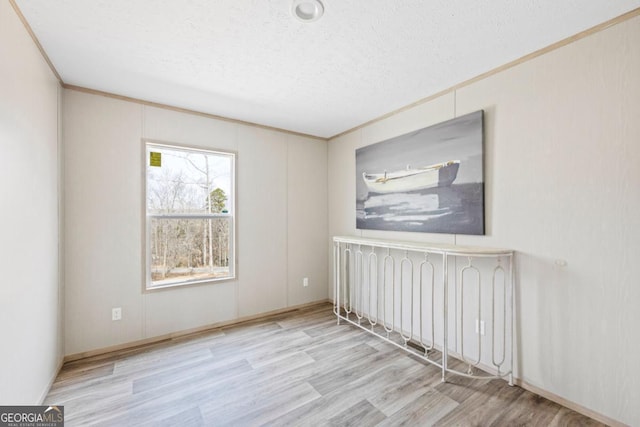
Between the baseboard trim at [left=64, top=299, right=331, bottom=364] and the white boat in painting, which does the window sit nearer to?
the baseboard trim at [left=64, top=299, right=331, bottom=364]

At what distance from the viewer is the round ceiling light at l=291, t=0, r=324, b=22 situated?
1.48 meters

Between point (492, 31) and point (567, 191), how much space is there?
1153 millimetres

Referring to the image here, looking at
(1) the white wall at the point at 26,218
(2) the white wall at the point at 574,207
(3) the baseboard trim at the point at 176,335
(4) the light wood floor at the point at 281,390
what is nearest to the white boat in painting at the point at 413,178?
(2) the white wall at the point at 574,207

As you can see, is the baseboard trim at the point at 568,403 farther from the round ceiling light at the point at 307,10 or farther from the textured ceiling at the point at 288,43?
the round ceiling light at the point at 307,10

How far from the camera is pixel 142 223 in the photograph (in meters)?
2.73

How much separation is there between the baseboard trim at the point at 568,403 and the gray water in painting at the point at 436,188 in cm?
115

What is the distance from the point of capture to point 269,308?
352 cm

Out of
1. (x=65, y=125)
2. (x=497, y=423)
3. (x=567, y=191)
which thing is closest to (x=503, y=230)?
(x=567, y=191)

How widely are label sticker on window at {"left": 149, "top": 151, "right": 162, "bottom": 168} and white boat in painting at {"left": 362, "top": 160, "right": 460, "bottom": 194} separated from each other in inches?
90.3

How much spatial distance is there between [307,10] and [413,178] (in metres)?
1.78

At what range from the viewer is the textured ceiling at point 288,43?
5.03 feet

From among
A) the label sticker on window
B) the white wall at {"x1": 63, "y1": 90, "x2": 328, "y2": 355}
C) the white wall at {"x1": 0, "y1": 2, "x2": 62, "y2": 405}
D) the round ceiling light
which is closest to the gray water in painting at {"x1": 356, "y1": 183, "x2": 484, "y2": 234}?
the white wall at {"x1": 63, "y1": 90, "x2": 328, "y2": 355}

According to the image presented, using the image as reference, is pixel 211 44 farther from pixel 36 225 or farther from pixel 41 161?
pixel 36 225

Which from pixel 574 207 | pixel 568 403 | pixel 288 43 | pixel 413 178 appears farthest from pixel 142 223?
pixel 568 403
